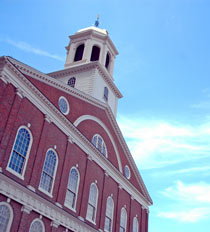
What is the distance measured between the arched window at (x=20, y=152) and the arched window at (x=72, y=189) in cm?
471

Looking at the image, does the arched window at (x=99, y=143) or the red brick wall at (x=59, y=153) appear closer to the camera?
the red brick wall at (x=59, y=153)

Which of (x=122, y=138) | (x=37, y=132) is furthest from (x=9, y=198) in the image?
(x=122, y=138)

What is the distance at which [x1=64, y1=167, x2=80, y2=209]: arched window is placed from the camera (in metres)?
21.1

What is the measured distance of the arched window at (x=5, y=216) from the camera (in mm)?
15375

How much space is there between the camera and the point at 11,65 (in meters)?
17.7

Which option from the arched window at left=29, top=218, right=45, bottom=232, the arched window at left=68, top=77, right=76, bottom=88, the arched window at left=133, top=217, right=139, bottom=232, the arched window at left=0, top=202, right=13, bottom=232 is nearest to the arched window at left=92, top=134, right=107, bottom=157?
the arched window at left=133, top=217, right=139, bottom=232

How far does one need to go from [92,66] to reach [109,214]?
15180 millimetres

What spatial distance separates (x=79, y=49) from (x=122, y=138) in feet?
43.0

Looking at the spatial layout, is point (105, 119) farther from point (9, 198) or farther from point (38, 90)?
point (9, 198)

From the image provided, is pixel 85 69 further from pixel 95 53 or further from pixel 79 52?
pixel 95 53

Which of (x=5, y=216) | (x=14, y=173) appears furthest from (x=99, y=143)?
(x=5, y=216)

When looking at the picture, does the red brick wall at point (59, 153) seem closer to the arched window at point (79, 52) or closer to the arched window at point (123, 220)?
the arched window at point (123, 220)

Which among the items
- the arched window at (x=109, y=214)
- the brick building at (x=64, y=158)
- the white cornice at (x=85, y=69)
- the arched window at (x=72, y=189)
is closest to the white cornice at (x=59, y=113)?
the brick building at (x=64, y=158)

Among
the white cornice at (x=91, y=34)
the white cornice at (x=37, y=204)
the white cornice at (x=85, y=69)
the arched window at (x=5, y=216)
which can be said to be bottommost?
the arched window at (x=5, y=216)
